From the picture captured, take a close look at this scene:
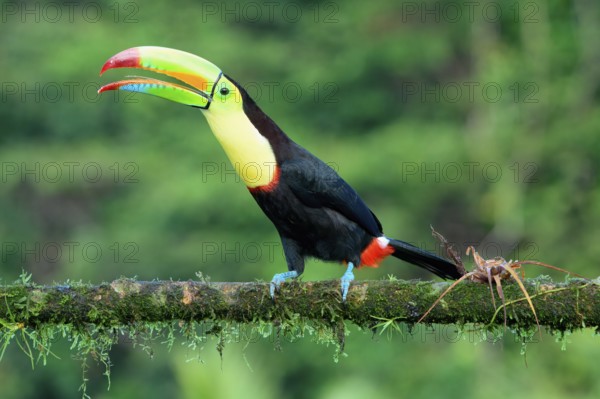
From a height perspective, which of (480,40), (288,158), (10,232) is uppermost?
(480,40)

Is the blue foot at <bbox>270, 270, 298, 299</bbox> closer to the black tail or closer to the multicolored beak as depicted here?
the black tail

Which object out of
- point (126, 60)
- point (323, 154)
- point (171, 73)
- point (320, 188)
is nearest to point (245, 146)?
point (320, 188)

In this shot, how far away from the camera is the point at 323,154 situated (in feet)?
42.6

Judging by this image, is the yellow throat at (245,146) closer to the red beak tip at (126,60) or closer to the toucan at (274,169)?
the toucan at (274,169)

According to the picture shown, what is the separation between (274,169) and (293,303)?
0.78 m

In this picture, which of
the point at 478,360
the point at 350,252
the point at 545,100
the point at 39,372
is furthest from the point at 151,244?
the point at 350,252

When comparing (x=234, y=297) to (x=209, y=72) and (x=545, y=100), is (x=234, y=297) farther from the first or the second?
(x=545, y=100)

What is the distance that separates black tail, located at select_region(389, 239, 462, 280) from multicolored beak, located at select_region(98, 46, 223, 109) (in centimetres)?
104

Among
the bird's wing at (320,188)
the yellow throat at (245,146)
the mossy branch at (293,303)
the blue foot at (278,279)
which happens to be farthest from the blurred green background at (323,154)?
the mossy branch at (293,303)

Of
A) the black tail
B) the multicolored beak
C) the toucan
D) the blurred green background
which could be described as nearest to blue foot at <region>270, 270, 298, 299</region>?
the toucan

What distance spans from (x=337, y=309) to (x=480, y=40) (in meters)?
11.3

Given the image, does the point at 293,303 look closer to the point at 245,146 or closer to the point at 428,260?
the point at 245,146

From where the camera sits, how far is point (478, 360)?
11117 mm

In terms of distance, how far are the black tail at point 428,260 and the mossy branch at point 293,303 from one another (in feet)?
2.47
